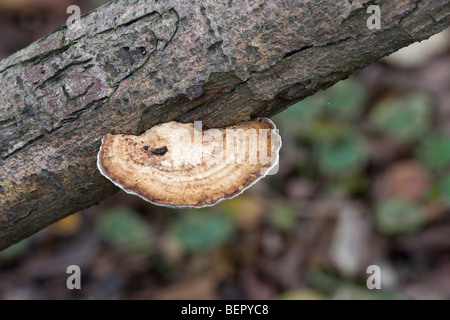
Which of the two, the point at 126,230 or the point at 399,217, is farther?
the point at 126,230

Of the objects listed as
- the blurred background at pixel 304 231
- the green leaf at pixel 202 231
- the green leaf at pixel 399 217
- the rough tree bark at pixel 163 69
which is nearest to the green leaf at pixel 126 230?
the blurred background at pixel 304 231

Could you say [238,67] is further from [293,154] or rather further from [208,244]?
[293,154]

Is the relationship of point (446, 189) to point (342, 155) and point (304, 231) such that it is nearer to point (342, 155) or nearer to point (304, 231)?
point (342, 155)

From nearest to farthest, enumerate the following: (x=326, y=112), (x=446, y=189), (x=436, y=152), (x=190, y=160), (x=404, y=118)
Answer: (x=190, y=160)
(x=446, y=189)
(x=436, y=152)
(x=404, y=118)
(x=326, y=112)

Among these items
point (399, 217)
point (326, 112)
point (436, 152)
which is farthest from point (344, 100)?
point (399, 217)

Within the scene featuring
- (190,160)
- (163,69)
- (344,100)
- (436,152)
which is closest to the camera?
(163,69)

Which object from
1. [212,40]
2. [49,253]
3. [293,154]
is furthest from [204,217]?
[212,40]

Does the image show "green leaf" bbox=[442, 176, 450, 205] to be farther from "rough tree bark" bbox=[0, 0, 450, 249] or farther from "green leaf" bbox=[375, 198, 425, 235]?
"rough tree bark" bbox=[0, 0, 450, 249]
